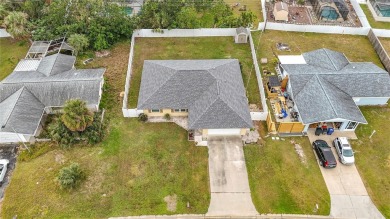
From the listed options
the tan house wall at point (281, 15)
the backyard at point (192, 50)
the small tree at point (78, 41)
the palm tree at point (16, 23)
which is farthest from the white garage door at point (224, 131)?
the palm tree at point (16, 23)

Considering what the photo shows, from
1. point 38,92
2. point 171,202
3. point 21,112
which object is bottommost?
point 171,202

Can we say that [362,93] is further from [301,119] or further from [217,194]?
[217,194]

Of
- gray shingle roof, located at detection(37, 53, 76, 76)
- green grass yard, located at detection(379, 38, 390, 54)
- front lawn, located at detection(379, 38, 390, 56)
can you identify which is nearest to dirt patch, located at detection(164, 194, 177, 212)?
gray shingle roof, located at detection(37, 53, 76, 76)

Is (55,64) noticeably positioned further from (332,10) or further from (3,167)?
(332,10)

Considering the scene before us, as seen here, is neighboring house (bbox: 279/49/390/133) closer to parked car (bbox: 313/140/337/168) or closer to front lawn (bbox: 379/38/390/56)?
parked car (bbox: 313/140/337/168)

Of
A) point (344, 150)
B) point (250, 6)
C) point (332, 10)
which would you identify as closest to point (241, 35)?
point (250, 6)

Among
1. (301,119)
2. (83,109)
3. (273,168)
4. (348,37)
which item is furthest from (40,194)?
(348,37)
